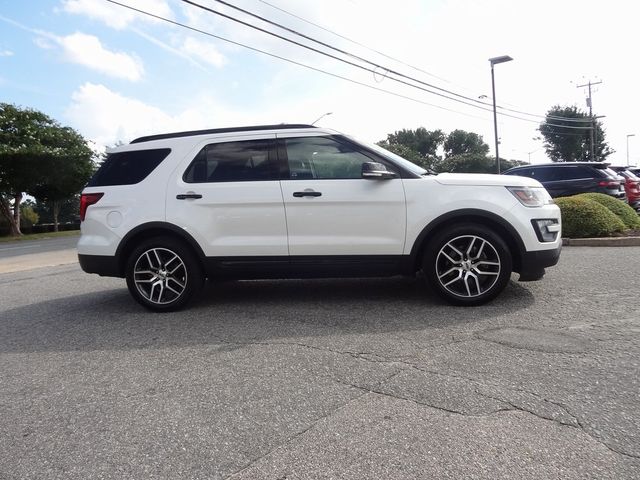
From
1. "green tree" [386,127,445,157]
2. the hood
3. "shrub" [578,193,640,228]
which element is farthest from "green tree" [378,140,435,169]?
the hood

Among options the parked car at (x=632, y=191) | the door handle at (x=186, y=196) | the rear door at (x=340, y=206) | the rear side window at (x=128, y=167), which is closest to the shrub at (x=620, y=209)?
the parked car at (x=632, y=191)

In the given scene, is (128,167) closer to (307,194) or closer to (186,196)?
(186,196)

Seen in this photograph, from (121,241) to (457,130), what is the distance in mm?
89679

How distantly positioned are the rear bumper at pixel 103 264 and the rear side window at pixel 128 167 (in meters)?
0.81

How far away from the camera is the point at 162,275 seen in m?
5.05

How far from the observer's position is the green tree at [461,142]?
8662cm

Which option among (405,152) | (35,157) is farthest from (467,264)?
(405,152)

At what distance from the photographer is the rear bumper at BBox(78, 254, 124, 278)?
507cm

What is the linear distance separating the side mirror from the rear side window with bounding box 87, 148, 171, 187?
2.19 meters

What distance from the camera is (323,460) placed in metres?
2.22

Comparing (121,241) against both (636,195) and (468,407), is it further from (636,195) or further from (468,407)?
(636,195)

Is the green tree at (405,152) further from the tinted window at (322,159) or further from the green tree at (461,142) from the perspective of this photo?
the tinted window at (322,159)

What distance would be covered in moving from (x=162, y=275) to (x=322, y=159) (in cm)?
213

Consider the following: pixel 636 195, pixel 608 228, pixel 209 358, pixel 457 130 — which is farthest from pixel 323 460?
pixel 457 130
